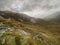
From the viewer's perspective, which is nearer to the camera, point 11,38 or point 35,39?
point 11,38

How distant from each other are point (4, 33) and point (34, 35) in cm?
1999

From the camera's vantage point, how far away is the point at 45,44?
389 ft

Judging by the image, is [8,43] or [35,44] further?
[35,44]

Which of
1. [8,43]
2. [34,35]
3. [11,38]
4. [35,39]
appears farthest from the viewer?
[34,35]

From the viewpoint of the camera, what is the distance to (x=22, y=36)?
117 meters

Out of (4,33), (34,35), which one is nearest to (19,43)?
(4,33)

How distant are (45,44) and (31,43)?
364 inches

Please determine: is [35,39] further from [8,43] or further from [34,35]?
[8,43]

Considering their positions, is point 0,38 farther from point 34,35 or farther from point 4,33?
point 34,35

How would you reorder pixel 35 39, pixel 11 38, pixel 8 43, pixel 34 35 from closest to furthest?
pixel 8 43
pixel 11 38
pixel 35 39
pixel 34 35

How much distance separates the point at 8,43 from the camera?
346ft

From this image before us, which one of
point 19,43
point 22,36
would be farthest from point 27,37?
point 19,43

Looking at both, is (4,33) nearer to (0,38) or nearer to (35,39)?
(0,38)

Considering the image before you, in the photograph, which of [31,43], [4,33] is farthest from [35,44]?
[4,33]
